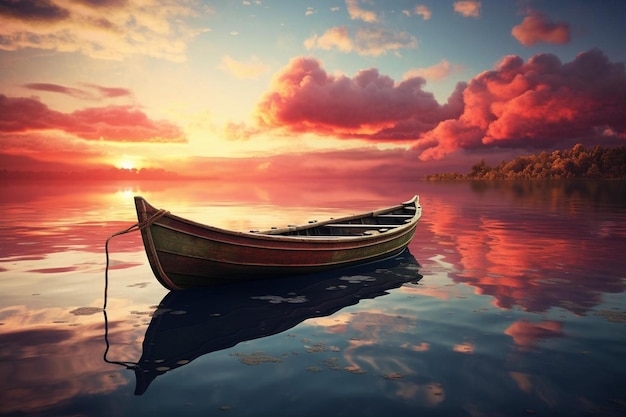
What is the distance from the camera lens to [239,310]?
10.4 m

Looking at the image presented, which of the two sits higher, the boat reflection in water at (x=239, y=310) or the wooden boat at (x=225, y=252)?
the wooden boat at (x=225, y=252)

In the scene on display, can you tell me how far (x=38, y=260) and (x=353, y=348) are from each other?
45.8ft

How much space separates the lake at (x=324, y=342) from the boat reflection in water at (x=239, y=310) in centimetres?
5

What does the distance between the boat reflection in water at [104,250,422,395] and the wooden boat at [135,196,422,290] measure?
44 cm

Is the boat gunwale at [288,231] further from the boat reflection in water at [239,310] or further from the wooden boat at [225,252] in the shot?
the boat reflection in water at [239,310]

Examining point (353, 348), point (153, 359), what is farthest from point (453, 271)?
point (153, 359)

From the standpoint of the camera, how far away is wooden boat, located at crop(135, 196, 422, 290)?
34.0 feet

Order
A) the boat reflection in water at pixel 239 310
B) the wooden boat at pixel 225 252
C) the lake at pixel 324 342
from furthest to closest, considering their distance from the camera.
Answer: the wooden boat at pixel 225 252 < the boat reflection in water at pixel 239 310 < the lake at pixel 324 342

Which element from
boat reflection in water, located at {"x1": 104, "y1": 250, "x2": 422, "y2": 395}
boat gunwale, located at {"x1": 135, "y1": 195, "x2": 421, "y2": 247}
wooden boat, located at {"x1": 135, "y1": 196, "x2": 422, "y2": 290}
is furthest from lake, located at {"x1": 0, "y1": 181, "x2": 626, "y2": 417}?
boat gunwale, located at {"x1": 135, "y1": 195, "x2": 421, "y2": 247}

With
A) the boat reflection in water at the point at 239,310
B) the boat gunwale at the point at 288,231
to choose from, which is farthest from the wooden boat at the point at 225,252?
the boat reflection in water at the point at 239,310

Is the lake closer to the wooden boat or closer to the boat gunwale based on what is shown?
the wooden boat

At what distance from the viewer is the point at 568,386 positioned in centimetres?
657

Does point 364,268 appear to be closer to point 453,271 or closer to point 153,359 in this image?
point 453,271

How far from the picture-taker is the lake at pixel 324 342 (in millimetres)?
6172
